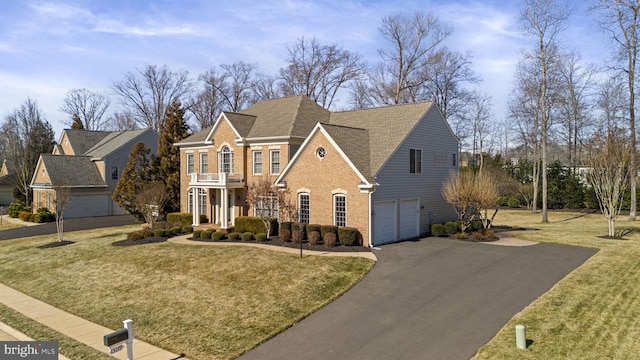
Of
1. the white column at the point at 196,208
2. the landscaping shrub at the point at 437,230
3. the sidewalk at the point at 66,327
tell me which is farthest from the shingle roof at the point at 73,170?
the landscaping shrub at the point at 437,230

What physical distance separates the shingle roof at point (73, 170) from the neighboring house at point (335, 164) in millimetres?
16157

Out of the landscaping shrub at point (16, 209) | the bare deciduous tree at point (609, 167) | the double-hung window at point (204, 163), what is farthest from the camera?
the landscaping shrub at point (16, 209)

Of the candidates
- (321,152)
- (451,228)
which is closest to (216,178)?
(321,152)

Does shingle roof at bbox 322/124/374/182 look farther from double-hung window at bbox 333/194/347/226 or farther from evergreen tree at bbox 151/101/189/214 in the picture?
evergreen tree at bbox 151/101/189/214

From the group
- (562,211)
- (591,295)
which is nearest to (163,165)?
(591,295)

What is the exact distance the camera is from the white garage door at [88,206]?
43531 mm

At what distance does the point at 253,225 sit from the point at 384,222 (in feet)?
27.0

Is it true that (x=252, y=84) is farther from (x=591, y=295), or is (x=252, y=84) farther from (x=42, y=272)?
(x=591, y=295)

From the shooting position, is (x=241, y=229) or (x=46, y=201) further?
(x=46, y=201)

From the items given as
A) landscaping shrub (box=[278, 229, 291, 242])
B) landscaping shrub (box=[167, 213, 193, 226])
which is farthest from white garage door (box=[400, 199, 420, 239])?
landscaping shrub (box=[167, 213, 193, 226])

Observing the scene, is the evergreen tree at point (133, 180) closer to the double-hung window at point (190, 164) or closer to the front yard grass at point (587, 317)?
the double-hung window at point (190, 164)

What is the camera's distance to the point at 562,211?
42.8m

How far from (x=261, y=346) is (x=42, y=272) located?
15.2 metres

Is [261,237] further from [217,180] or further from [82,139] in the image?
[82,139]
